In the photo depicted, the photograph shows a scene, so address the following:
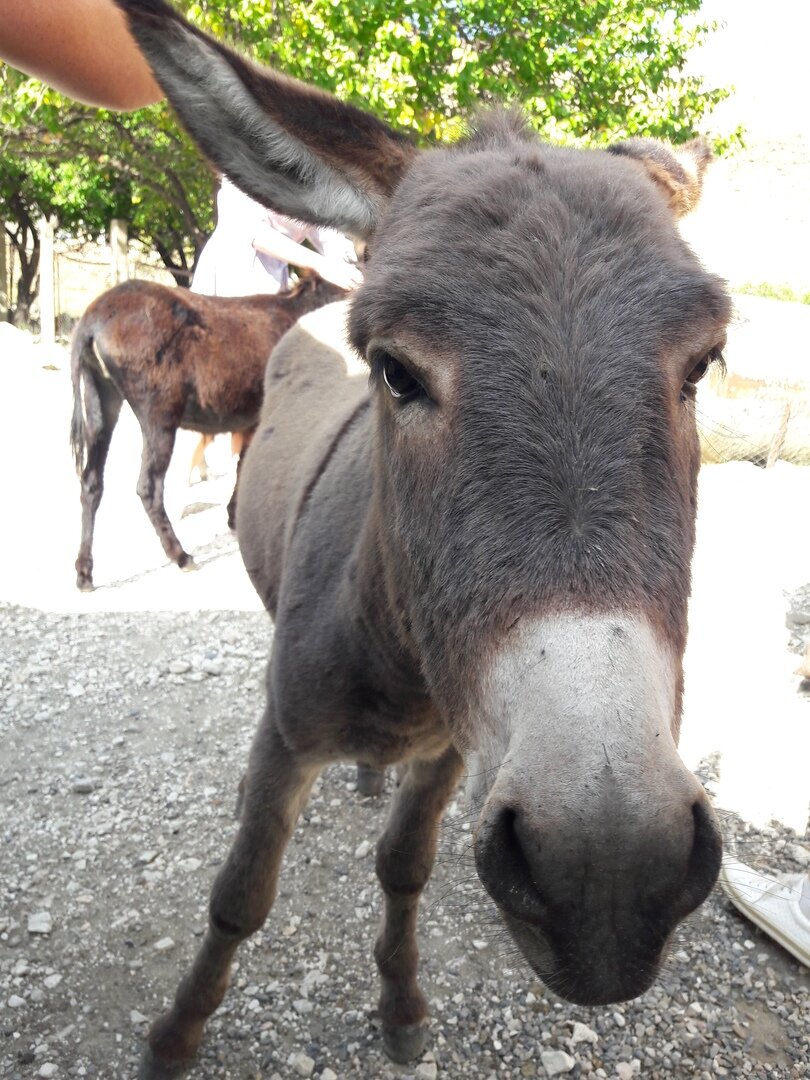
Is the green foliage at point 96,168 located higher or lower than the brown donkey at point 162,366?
higher

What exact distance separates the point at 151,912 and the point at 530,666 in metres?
2.50

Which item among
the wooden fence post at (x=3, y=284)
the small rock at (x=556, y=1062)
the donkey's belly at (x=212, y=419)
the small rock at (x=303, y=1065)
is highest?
the donkey's belly at (x=212, y=419)

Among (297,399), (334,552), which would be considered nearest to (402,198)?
(334,552)

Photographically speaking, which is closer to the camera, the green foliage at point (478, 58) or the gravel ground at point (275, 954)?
the gravel ground at point (275, 954)

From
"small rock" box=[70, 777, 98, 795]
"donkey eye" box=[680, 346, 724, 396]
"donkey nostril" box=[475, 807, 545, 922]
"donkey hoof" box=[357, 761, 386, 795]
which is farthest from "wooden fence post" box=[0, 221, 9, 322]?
"donkey nostril" box=[475, 807, 545, 922]

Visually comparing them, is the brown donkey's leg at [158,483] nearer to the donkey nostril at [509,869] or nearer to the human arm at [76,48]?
the human arm at [76,48]

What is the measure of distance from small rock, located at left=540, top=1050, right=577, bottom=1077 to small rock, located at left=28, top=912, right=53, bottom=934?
5.90 ft

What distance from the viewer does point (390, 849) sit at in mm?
2596

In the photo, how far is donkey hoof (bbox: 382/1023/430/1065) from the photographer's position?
8.14ft

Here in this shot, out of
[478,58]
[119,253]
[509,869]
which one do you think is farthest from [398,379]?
[119,253]

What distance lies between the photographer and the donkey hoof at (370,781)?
12.0 ft

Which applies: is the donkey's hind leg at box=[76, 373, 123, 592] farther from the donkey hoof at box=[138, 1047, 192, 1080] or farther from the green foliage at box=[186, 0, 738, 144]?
the green foliage at box=[186, 0, 738, 144]

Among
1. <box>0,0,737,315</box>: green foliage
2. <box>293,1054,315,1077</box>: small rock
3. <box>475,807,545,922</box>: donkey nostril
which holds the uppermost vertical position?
<box>0,0,737,315</box>: green foliage

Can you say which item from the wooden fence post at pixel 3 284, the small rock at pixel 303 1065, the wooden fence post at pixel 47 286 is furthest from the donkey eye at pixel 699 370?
the wooden fence post at pixel 3 284
